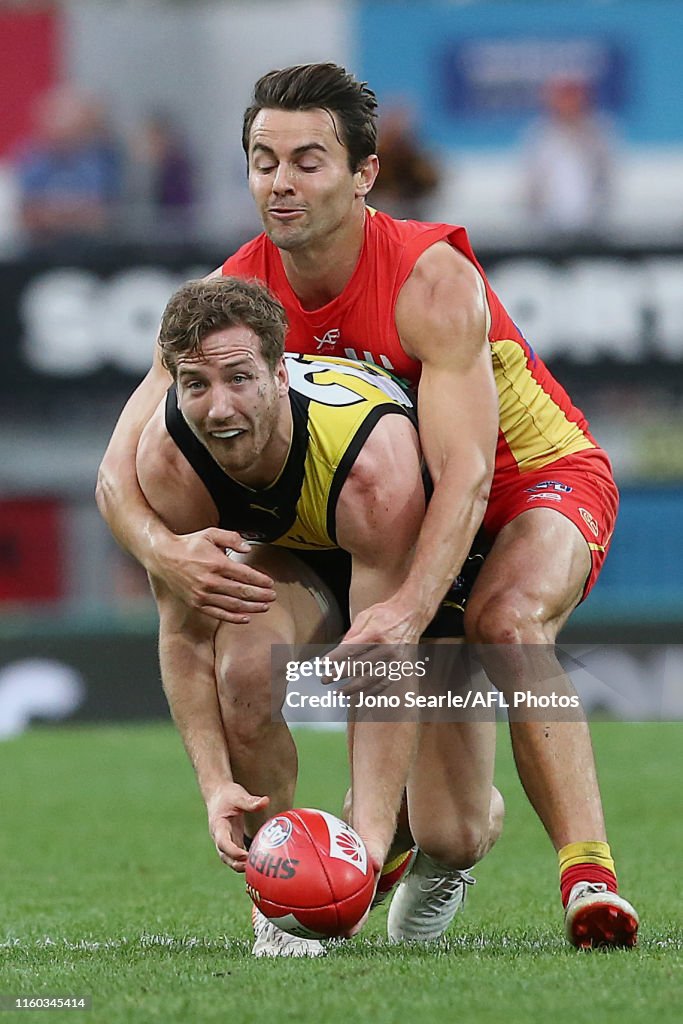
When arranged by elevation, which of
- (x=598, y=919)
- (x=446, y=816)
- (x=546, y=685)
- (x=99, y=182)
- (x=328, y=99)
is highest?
A: (x=328, y=99)

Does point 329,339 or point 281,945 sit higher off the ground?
point 329,339

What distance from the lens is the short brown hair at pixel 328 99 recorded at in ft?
17.9

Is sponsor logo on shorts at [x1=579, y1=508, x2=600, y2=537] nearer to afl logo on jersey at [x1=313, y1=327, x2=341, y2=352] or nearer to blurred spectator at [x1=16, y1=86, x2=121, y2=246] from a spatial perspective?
afl logo on jersey at [x1=313, y1=327, x2=341, y2=352]

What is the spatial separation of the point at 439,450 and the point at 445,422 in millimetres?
82

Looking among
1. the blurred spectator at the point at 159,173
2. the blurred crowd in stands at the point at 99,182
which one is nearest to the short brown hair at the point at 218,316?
the blurred crowd in stands at the point at 99,182

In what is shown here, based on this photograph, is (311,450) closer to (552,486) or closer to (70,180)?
(552,486)

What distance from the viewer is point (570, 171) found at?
47.6 ft

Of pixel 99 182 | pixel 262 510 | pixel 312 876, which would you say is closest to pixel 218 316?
pixel 262 510

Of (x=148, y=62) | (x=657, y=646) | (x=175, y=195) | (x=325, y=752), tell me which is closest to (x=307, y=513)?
(x=325, y=752)

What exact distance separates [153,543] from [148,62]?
13131 mm

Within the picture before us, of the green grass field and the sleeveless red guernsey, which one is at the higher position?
the sleeveless red guernsey

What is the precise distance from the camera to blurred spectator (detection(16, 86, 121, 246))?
1331 centimetres

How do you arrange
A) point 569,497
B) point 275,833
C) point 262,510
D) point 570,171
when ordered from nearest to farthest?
point 275,833 → point 262,510 → point 569,497 → point 570,171

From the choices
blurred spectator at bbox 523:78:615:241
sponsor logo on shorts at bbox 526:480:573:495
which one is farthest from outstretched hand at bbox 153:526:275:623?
blurred spectator at bbox 523:78:615:241
